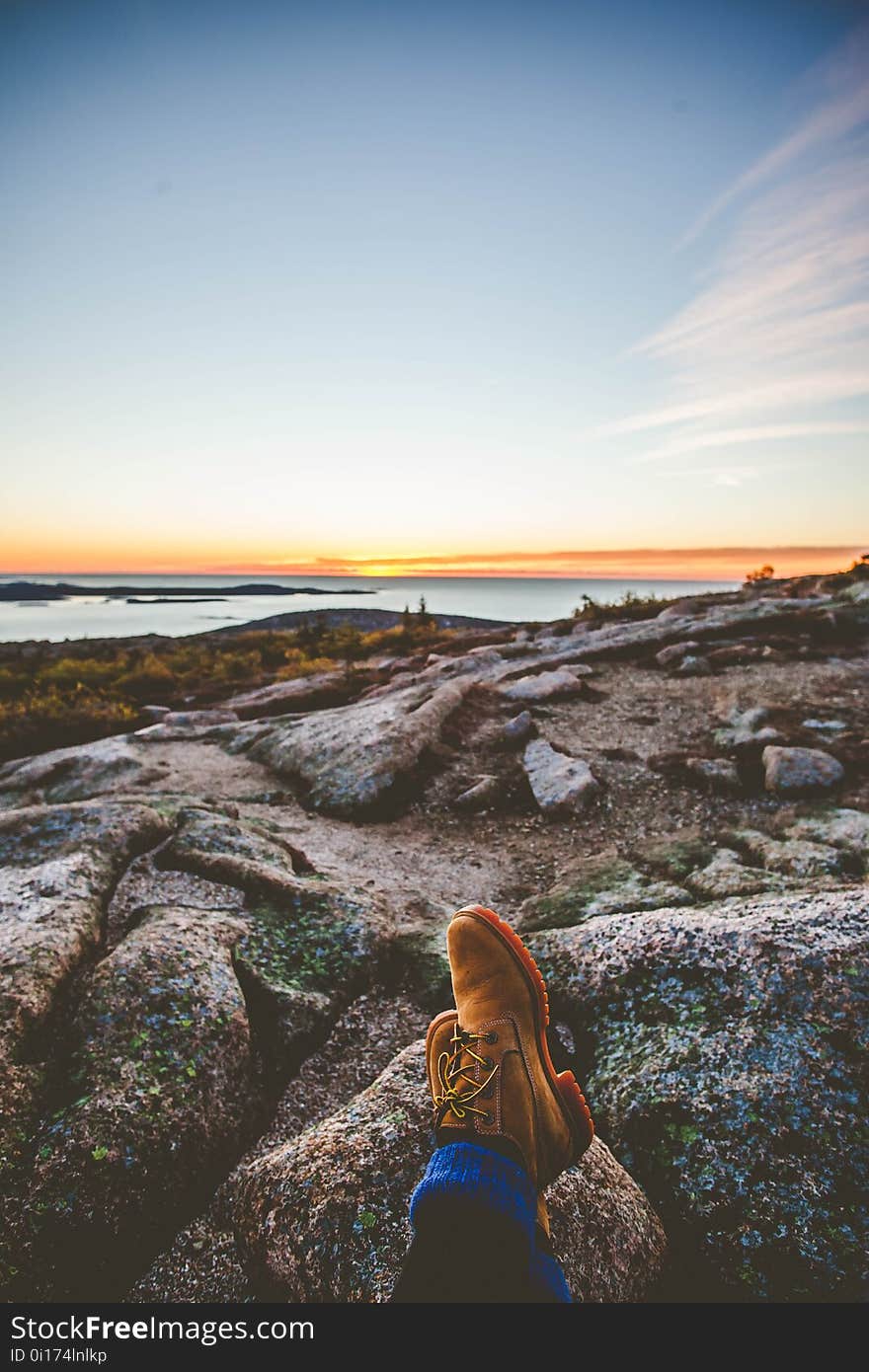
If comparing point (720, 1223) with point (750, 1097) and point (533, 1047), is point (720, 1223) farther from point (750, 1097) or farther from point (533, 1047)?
point (533, 1047)

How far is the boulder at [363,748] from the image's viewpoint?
9.25 meters

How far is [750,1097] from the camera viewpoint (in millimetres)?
3377

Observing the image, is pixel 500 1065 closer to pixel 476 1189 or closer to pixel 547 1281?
pixel 476 1189

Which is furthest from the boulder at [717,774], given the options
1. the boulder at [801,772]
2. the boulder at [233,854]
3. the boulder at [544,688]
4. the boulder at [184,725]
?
the boulder at [184,725]

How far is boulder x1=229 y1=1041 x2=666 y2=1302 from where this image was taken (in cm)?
273

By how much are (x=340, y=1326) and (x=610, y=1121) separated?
1.81 metres

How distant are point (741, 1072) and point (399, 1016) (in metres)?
2.44

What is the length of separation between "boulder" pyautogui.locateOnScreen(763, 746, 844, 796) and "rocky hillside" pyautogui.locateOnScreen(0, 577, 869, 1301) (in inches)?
1.5

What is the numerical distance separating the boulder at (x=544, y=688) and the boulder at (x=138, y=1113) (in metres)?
8.76

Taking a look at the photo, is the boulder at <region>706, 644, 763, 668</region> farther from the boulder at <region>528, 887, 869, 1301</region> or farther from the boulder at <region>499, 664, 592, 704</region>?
the boulder at <region>528, 887, 869, 1301</region>

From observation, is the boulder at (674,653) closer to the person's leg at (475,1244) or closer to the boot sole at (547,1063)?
the boot sole at (547,1063)

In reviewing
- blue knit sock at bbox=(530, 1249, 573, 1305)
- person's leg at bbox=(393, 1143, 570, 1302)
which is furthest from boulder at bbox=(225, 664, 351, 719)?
blue knit sock at bbox=(530, 1249, 573, 1305)

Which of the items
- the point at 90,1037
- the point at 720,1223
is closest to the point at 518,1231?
the point at 720,1223

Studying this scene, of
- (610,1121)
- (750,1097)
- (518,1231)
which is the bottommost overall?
(610,1121)
